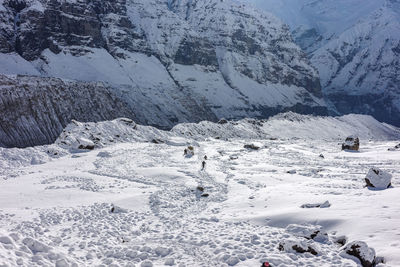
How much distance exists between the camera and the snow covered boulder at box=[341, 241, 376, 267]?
9167 mm

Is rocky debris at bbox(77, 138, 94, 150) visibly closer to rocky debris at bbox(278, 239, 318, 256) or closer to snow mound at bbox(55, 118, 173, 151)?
snow mound at bbox(55, 118, 173, 151)

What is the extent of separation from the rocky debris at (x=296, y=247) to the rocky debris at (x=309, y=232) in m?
1.13

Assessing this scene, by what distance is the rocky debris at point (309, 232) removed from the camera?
37.6 ft

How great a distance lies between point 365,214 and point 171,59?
168486mm

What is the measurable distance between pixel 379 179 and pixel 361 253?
11.2 m

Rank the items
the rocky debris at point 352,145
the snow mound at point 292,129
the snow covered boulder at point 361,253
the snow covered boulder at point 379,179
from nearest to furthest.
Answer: the snow covered boulder at point 361,253 < the snow covered boulder at point 379,179 < the rocky debris at point 352,145 < the snow mound at point 292,129

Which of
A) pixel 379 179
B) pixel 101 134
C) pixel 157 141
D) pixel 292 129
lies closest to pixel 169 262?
pixel 379 179

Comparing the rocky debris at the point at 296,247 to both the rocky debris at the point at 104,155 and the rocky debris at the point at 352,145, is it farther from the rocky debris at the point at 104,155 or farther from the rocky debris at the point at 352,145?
the rocky debris at the point at 352,145

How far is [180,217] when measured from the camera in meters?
15.6

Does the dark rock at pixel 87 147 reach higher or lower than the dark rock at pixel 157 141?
higher

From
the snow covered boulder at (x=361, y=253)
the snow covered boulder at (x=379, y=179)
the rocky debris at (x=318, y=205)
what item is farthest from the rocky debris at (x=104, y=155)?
the snow covered boulder at (x=361, y=253)

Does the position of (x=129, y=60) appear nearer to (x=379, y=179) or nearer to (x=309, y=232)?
(x=379, y=179)

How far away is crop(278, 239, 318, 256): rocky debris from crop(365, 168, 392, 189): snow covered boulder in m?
10.7

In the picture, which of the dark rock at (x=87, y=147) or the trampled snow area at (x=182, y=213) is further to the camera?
the dark rock at (x=87, y=147)
